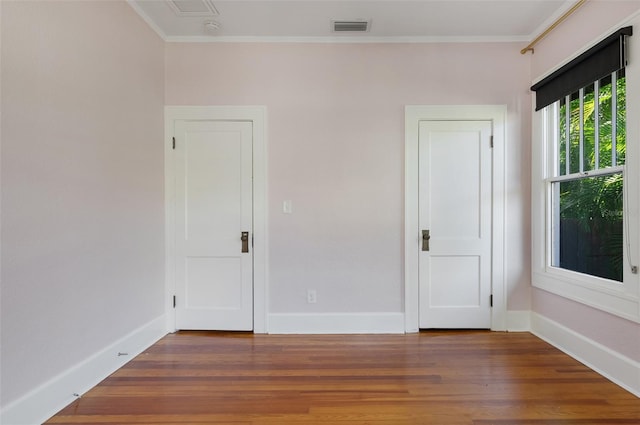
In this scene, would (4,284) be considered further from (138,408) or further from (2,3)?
(2,3)

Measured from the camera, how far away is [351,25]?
282 centimetres

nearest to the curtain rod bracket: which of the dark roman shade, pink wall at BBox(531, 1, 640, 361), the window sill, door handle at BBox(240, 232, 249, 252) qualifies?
pink wall at BBox(531, 1, 640, 361)

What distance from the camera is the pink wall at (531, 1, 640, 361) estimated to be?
2105 mm

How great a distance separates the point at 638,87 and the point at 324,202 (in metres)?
2.27

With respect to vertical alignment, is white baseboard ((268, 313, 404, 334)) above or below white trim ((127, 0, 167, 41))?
below

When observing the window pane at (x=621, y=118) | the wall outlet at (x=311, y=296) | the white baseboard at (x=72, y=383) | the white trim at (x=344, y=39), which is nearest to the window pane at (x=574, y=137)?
the window pane at (x=621, y=118)

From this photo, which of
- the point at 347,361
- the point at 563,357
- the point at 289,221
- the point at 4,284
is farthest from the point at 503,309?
the point at 4,284

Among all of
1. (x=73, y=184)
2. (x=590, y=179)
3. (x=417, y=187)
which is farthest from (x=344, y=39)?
(x=73, y=184)

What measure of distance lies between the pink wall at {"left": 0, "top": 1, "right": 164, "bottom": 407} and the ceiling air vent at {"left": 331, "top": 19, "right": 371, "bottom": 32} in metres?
1.59

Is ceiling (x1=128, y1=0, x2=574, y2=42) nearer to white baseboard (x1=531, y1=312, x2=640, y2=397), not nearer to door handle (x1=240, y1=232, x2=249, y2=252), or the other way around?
door handle (x1=240, y1=232, x2=249, y2=252)

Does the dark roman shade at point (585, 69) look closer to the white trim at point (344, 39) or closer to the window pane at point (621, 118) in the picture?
the window pane at point (621, 118)

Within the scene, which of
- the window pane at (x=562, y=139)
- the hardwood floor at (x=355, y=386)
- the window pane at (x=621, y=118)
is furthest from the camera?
the window pane at (x=562, y=139)

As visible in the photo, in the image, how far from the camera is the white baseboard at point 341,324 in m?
3.01

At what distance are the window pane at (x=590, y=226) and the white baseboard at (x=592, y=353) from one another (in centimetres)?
49
